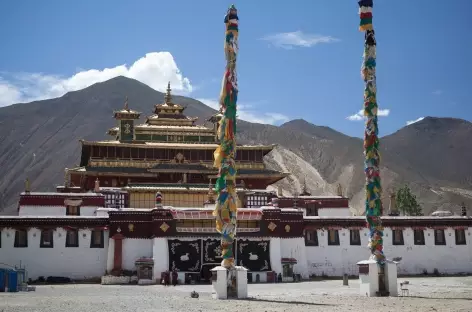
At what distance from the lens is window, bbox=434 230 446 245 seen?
4828 cm

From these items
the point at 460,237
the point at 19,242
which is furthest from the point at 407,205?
the point at 19,242

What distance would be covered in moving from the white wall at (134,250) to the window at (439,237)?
66.5 ft

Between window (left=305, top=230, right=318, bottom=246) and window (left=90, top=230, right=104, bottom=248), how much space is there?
13665mm

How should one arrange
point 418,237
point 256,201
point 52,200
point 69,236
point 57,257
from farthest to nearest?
point 256,201 < point 52,200 < point 418,237 < point 69,236 < point 57,257

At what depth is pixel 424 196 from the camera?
14088cm

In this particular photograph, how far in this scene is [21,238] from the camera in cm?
4231

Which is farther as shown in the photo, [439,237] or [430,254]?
[439,237]

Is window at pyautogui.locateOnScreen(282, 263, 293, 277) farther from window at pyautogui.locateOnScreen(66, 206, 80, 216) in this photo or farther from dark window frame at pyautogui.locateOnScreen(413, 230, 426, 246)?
window at pyautogui.locateOnScreen(66, 206, 80, 216)

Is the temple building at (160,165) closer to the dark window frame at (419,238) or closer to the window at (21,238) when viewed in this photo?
the window at (21,238)

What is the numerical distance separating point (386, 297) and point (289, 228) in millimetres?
18205

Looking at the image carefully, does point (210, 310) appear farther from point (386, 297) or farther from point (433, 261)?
point (433, 261)

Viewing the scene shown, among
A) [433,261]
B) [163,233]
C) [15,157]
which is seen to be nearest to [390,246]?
[433,261]

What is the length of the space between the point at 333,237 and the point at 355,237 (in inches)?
62.9

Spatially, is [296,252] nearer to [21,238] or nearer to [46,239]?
[46,239]
